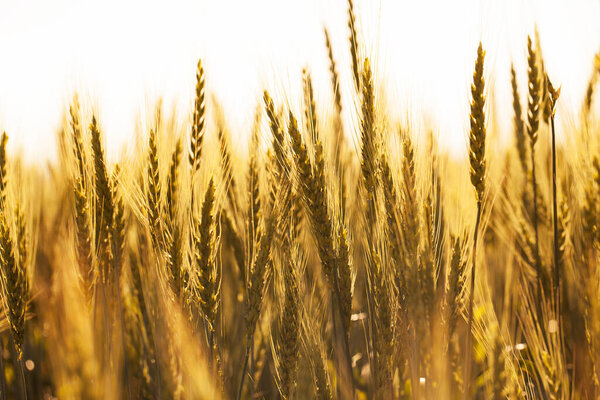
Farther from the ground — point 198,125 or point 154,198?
point 198,125

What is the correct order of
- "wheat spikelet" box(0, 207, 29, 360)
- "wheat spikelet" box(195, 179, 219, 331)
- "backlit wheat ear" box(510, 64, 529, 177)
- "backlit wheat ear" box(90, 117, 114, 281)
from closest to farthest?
1. "wheat spikelet" box(195, 179, 219, 331)
2. "wheat spikelet" box(0, 207, 29, 360)
3. "backlit wheat ear" box(90, 117, 114, 281)
4. "backlit wheat ear" box(510, 64, 529, 177)

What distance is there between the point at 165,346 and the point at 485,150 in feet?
3.66

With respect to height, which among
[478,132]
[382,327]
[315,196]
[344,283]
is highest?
[478,132]

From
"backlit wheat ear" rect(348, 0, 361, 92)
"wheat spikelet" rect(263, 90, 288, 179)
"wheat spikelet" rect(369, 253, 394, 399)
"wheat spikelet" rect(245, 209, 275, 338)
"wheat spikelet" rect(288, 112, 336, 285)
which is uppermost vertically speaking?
"backlit wheat ear" rect(348, 0, 361, 92)

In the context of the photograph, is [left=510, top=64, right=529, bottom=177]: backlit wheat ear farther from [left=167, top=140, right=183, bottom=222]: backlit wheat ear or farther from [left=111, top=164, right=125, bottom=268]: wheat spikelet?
[left=111, top=164, right=125, bottom=268]: wheat spikelet

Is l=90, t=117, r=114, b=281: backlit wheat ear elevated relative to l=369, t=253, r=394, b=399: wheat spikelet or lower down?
elevated

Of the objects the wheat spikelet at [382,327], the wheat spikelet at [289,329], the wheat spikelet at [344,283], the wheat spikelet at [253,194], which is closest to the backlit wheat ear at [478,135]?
the wheat spikelet at [382,327]

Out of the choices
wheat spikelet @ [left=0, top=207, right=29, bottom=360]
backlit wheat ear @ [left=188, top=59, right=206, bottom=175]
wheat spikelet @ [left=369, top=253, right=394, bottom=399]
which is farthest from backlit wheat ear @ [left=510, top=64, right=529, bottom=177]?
wheat spikelet @ [left=0, top=207, right=29, bottom=360]

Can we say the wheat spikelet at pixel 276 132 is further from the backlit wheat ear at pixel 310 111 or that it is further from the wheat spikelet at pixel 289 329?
the wheat spikelet at pixel 289 329

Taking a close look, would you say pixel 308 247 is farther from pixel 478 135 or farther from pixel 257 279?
pixel 478 135

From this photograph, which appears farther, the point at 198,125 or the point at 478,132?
the point at 198,125

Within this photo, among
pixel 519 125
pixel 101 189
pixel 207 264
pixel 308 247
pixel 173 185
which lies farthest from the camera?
pixel 519 125

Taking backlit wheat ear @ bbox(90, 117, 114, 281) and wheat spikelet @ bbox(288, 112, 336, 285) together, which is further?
backlit wheat ear @ bbox(90, 117, 114, 281)

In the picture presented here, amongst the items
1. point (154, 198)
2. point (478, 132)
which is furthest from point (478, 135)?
point (154, 198)
